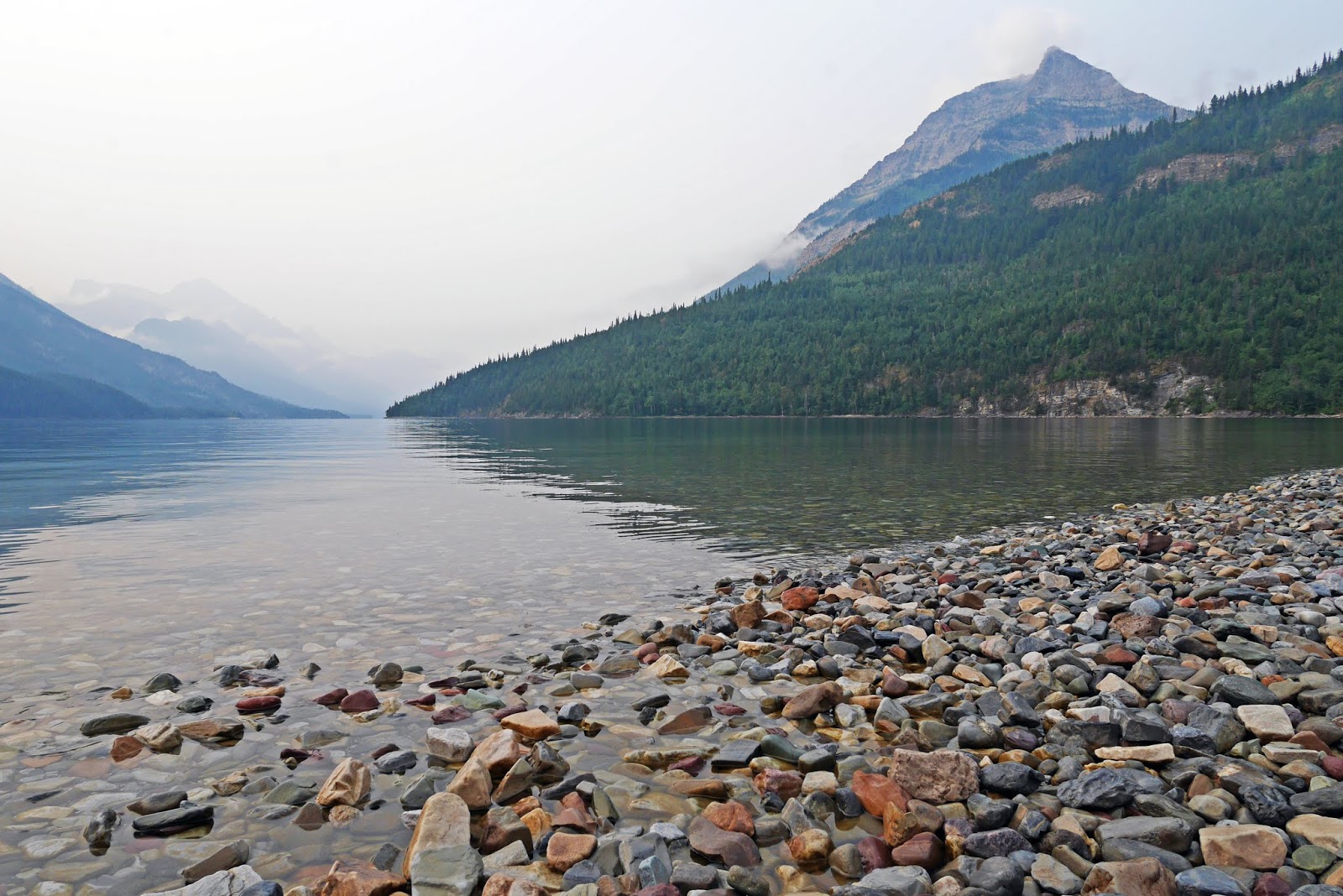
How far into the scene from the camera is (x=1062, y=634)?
1049 cm

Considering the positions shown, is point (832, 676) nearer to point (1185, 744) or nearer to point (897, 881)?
point (1185, 744)

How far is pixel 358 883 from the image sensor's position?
526 cm

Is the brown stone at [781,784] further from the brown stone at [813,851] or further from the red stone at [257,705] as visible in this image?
the red stone at [257,705]

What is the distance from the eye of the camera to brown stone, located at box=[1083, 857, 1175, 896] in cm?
495

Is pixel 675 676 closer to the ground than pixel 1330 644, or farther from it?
closer to the ground

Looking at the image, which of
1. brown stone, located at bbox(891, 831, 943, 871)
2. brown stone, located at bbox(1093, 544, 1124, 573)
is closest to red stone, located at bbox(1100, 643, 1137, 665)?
brown stone, located at bbox(891, 831, 943, 871)

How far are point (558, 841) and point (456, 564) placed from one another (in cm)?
1475

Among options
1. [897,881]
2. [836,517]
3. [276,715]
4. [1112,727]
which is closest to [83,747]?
[276,715]

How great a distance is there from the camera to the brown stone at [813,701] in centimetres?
897

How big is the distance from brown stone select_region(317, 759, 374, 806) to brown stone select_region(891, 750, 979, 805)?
5.28 m

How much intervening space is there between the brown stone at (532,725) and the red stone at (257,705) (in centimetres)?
330

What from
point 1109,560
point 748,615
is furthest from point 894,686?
point 1109,560

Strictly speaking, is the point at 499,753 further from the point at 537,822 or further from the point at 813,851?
the point at 813,851

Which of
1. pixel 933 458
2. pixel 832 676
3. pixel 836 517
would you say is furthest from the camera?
pixel 933 458
